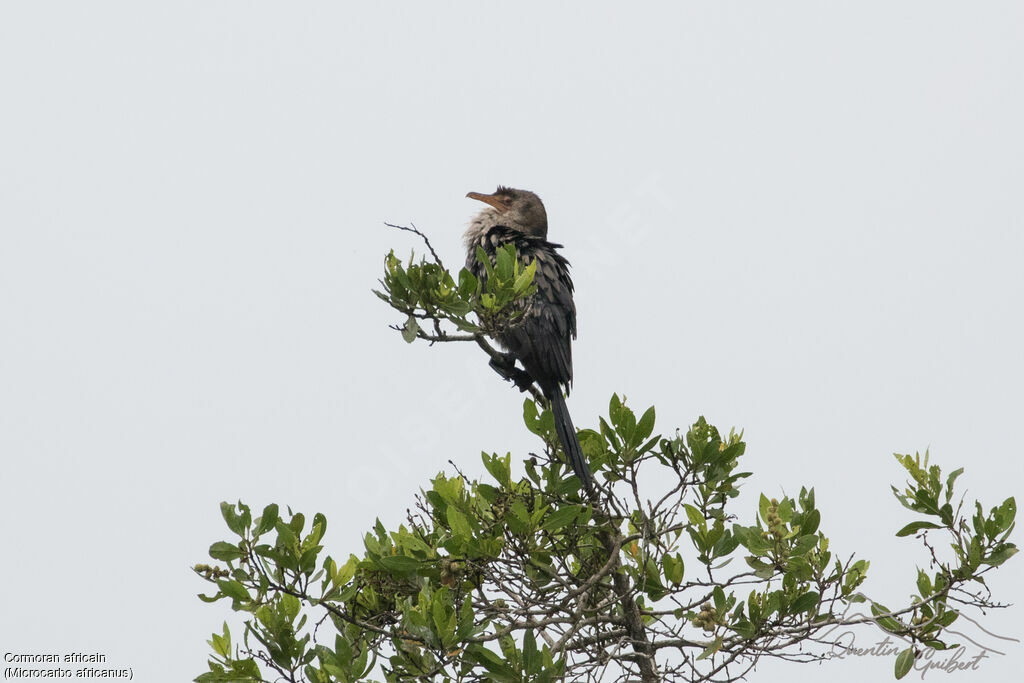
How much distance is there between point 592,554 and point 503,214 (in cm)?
262

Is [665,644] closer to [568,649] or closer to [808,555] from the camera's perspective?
[568,649]

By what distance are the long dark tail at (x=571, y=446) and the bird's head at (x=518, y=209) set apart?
6.02 ft

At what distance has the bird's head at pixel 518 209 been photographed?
234 inches

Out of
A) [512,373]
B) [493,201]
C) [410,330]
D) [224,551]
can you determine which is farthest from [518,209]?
[224,551]

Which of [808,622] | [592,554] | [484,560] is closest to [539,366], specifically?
[592,554]

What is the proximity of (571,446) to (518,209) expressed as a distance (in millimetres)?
2341

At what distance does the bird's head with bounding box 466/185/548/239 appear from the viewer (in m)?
5.95

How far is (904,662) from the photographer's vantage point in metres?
3.67

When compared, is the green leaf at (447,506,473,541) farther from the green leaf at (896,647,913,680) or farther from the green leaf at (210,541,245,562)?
the green leaf at (896,647,913,680)

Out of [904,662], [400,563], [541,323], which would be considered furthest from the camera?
[541,323]

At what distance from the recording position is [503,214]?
5941mm

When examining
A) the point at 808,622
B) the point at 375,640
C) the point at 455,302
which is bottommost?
the point at 808,622

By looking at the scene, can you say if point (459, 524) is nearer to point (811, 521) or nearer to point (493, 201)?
point (811, 521)

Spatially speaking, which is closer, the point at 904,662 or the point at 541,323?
the point at 904,662
